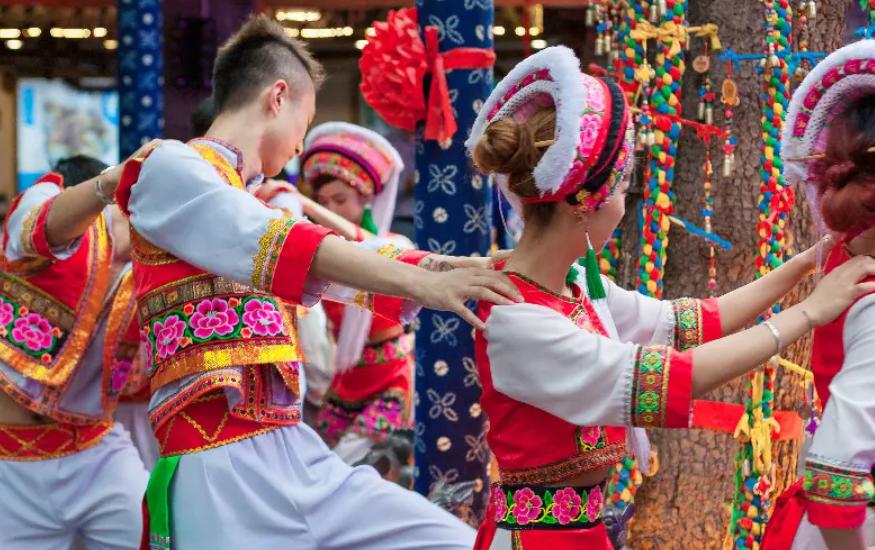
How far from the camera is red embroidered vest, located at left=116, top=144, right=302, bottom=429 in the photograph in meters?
2.80

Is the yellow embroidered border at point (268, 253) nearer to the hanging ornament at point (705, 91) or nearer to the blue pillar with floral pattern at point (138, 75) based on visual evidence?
the hanging ornament at point (705, 91)

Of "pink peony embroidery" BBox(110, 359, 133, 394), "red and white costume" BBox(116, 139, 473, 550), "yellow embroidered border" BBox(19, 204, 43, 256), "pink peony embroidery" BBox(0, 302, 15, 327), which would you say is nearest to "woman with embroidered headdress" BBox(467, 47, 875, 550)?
"red and white costume" BBox(116, 139, 473, 550)

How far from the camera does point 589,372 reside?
228 cm

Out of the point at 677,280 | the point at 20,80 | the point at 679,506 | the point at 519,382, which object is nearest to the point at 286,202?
the point at 677,280

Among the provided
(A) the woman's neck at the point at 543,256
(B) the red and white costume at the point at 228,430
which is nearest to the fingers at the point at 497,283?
(A) the woman's neck at the point at 543,256

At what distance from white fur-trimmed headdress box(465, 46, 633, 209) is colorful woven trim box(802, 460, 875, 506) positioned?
0.64 metres

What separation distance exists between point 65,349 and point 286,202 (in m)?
1.04

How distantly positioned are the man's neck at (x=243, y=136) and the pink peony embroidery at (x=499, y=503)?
1.02 m

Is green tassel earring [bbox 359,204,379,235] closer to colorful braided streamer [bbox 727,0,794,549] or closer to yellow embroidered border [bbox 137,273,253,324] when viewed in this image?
colorful braided streamer [bbox 727,0,794,549]

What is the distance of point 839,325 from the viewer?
2.40m

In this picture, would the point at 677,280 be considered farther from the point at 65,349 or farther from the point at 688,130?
the point at 65,349

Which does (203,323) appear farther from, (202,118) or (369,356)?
(369,356)

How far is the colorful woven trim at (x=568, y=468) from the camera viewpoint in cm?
245

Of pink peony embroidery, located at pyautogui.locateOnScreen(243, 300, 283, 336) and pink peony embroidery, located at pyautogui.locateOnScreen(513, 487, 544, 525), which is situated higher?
pink peony embroidery, located at pyautogui.locateOnScreen(243, 300, 283, 336)
